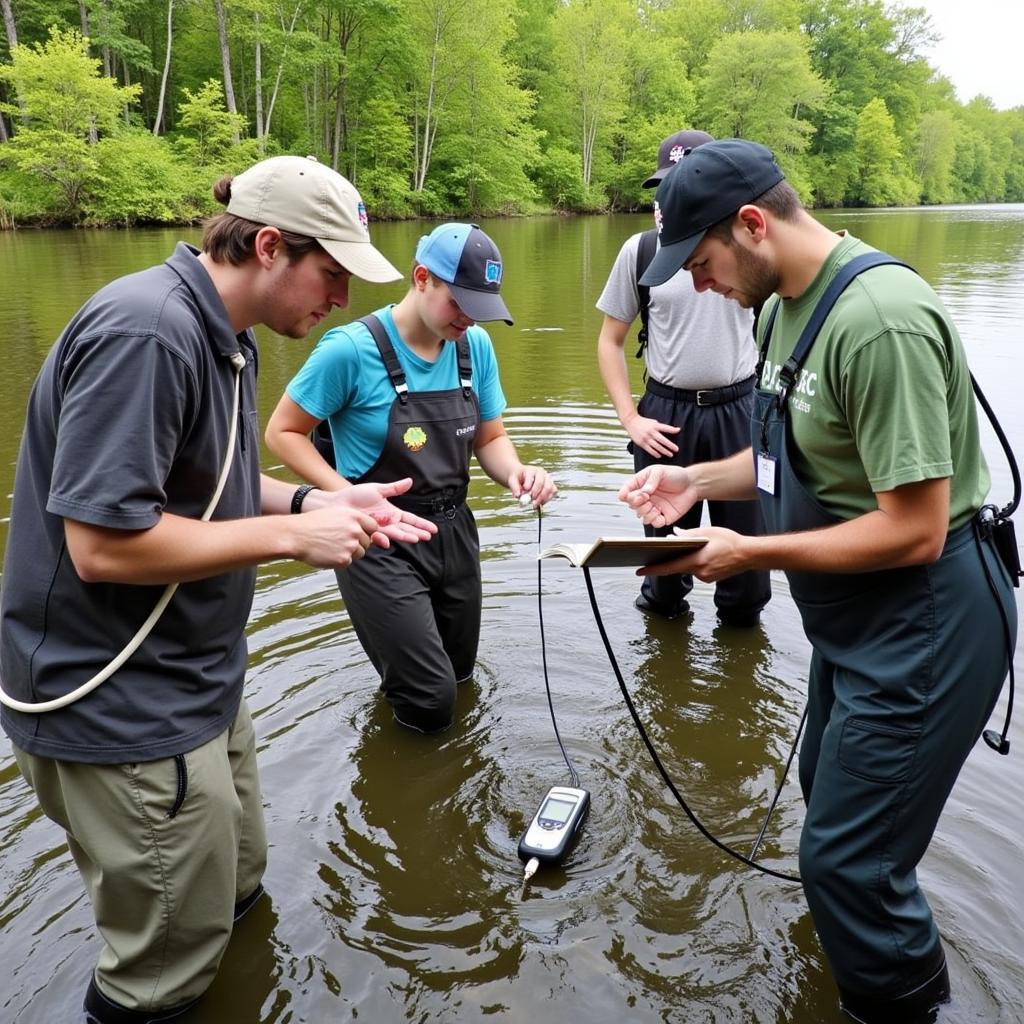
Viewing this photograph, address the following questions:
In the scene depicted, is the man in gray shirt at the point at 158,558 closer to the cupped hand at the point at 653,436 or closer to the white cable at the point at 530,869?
the white cable at the point at 530,869

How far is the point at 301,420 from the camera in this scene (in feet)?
13.7

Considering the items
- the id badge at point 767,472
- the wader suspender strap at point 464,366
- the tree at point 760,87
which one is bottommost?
A: the id badge at point 767,472

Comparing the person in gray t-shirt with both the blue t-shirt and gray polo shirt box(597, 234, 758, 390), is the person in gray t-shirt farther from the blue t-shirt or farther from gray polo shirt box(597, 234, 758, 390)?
the blue t-shirt

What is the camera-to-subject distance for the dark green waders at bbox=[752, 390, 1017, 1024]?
2389mm

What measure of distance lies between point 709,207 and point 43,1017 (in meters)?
3.36

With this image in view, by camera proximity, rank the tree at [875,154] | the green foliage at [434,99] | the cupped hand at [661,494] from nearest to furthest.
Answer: the cupped hand at [661,494], the green foliage at [434,99], the tree at [875,154]

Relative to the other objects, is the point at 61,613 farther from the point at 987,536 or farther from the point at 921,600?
the point at 987,536

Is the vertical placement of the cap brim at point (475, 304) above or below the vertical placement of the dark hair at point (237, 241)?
below

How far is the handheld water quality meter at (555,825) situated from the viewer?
11.6 ft

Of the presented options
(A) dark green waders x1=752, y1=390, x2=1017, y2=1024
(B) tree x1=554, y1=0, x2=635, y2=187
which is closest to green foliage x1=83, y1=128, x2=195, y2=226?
(B) tree x1=554, y1=0, x2=635, y2=187

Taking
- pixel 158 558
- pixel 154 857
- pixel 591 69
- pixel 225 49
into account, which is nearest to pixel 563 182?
pixel 591 69

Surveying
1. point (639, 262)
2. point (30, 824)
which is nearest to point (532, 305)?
point (639, 262)

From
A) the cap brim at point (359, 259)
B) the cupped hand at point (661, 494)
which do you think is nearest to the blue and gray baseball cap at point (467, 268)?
the cupped hand at point (661, 494)

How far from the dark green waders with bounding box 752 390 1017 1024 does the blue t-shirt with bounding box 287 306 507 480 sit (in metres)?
2.05
